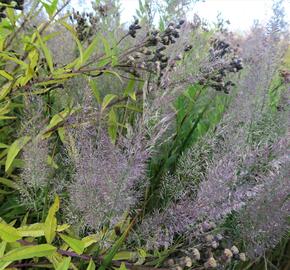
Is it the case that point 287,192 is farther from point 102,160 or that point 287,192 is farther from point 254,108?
point 102,160

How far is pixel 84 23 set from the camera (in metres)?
2.09

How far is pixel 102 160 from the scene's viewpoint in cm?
132

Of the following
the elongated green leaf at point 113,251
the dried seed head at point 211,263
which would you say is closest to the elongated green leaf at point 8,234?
the elongated green leaf at point 113,251

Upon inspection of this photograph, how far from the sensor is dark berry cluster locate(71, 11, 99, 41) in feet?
6.75

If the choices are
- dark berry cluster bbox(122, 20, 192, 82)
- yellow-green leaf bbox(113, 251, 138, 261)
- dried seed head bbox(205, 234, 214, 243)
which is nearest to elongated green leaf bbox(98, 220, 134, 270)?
yellow-green leaf bbox(113, 251, 138, 261)

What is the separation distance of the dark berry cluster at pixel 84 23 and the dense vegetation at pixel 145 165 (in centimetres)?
1

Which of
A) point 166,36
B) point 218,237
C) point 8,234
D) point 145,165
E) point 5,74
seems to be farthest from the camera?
point 166,36

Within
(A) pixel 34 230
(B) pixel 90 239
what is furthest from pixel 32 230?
(B) pixel 90 239

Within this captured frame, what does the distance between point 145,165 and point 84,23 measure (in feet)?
3.34

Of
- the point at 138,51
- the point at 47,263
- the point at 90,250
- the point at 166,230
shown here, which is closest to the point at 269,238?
the point at 166,230

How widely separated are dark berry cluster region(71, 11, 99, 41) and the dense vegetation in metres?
0.01

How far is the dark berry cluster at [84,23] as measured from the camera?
6.75 feet

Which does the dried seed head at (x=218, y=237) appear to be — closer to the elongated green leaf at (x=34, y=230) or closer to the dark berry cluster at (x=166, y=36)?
the elongated green leaf at (x=34, y=230)

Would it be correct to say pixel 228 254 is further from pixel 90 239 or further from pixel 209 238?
pixel 90 239
